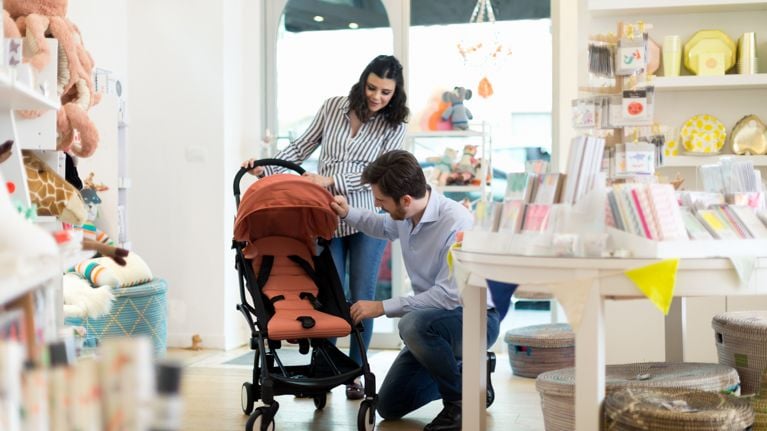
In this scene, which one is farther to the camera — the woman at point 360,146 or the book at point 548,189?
the woman at point 360,146

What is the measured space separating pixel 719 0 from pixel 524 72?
1266 mm

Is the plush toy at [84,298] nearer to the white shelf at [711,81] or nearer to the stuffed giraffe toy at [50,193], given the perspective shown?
the stuffed giraffe toy at [50,193]

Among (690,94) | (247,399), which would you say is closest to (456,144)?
(690,94)

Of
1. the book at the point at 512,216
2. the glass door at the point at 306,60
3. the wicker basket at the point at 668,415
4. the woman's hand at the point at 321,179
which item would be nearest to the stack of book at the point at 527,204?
the book at the point at 512,216

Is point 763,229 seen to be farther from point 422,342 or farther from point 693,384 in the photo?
point 422,342

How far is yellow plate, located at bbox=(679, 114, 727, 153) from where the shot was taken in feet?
14.9

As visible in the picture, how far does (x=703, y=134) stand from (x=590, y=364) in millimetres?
2635

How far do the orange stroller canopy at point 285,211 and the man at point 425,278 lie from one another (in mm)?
75

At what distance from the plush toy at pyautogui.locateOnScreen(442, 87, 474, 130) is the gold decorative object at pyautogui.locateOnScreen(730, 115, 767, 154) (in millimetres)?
1454

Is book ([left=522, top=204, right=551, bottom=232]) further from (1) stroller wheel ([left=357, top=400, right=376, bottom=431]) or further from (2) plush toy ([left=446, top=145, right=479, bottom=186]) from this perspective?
(2) plush toy ([left=446, top=145, right=479, bottom=186])

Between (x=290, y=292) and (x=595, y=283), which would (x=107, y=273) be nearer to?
(x=290, y=292)

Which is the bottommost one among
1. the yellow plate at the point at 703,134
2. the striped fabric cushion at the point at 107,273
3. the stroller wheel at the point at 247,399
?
the stroller wheel at the point at 247,399

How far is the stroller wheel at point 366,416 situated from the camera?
3.21 metres

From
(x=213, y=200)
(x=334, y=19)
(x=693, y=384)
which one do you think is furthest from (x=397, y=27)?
(x=693, y=384)
